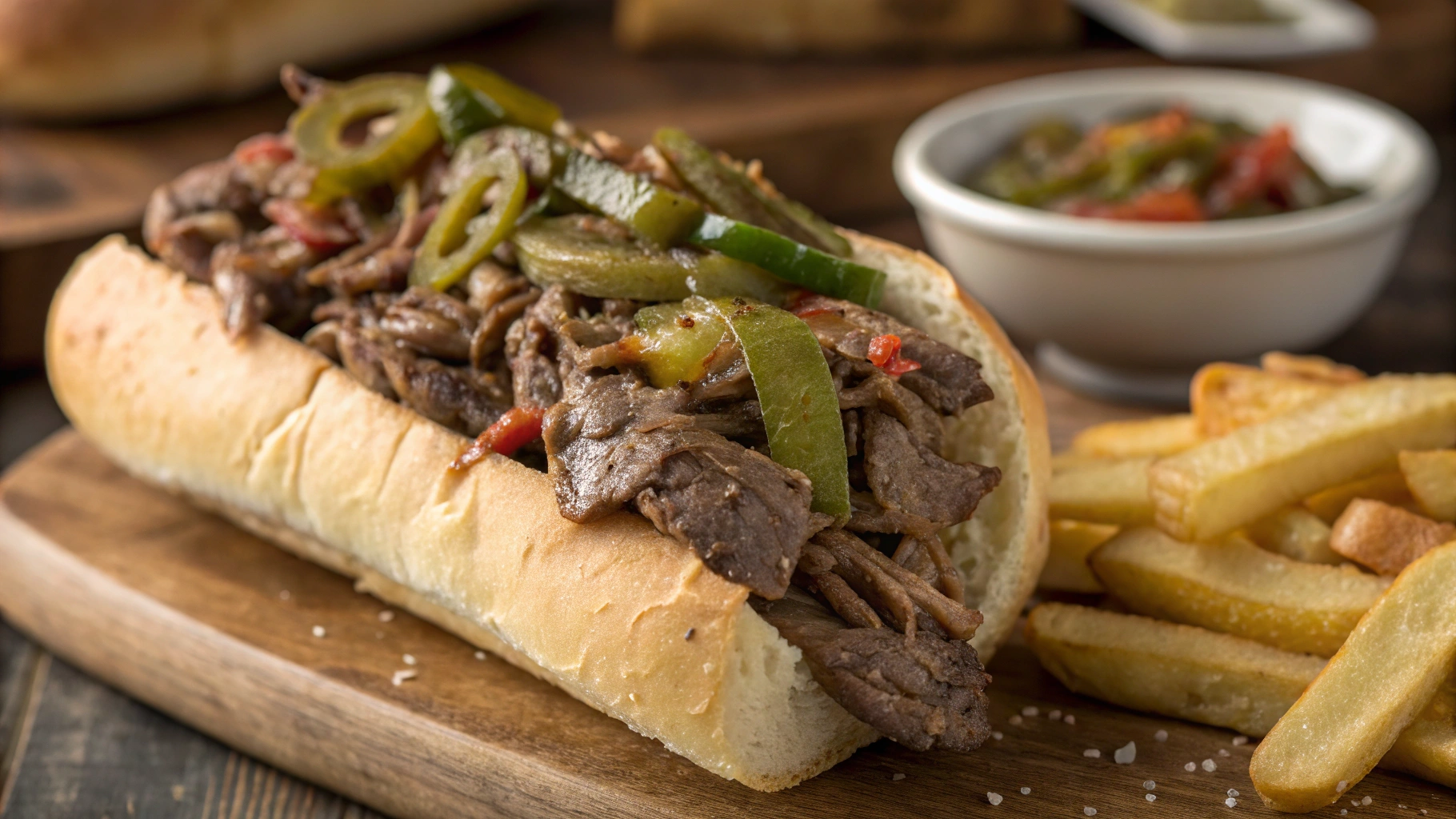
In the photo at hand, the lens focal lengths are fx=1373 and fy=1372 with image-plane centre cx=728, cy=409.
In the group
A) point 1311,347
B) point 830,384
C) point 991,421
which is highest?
point 830,384

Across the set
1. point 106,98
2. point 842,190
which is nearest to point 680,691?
point 842,190

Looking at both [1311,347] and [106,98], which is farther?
[106,98]

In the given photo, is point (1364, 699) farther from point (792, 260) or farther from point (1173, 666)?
point (792, 260)

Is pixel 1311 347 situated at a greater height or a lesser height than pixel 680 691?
lesser

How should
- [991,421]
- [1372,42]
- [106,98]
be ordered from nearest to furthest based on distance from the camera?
[991,421] → [106,98] → [1372,42]

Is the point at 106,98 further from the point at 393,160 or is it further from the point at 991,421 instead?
the point at 991,421

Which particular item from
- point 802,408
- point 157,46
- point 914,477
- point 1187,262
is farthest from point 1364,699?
point 157,46

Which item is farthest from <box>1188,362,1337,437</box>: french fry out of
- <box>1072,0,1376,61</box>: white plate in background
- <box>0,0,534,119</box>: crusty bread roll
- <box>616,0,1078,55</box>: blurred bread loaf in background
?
<box>0,0,534,119</box>: crusty bread roll

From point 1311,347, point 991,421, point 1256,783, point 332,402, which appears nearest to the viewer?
point 1256,783
